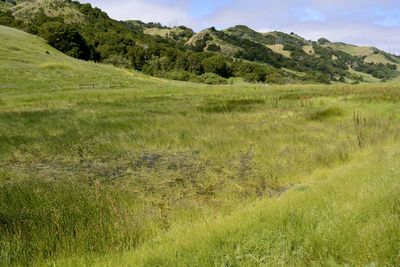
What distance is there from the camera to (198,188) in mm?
12352

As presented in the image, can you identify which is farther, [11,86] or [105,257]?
[11,86]

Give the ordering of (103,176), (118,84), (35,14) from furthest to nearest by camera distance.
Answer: (35,14) < (118,84) < (103,176)

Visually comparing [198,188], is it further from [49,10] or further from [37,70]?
[49,10]

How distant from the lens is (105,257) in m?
6.61

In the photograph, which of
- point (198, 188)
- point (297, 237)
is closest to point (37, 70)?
point (198, 188)

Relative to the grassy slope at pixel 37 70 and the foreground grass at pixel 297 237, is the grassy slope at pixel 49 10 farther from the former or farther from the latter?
the foreground grass at pixel 297 237

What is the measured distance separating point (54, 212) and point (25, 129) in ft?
42.4

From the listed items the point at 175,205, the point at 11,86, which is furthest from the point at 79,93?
the point at 175,205

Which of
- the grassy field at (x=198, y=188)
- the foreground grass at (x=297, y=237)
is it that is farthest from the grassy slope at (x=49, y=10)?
the foreground grass at (x=297, y=237)

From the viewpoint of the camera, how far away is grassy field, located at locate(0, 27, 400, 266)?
6.26 m

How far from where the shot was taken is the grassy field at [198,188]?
626 centimetres

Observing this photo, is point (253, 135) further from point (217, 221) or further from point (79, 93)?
point (79, 93)

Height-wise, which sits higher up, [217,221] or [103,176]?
[217,221]

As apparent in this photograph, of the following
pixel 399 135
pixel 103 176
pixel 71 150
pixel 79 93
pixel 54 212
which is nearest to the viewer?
pixel 54 212
